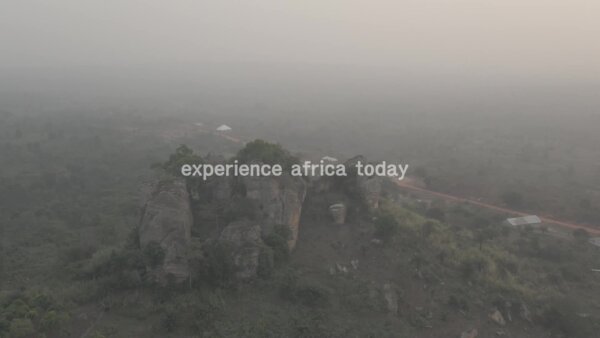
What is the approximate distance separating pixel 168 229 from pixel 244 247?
8.85ft

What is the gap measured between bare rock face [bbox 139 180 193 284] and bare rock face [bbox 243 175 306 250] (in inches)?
112

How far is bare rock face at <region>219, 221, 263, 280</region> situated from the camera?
49.1 ft

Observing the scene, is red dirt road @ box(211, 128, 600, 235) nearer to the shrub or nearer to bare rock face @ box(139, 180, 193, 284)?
the shrub

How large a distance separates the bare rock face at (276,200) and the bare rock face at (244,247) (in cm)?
158

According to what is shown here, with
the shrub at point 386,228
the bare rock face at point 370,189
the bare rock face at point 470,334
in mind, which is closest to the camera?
the bare rock face at point 470,334

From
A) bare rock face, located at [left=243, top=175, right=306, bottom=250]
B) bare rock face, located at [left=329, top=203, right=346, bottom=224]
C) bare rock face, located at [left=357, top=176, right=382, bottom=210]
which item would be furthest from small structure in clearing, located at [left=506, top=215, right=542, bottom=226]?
bare rock face, located at [left=243, top=175, right=306, bottom=250]

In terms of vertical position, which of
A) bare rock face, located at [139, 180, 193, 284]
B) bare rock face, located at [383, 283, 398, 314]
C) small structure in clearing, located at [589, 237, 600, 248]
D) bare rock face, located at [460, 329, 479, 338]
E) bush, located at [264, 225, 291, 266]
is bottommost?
small structure in clearing, located at [589, 237, 600, 248]

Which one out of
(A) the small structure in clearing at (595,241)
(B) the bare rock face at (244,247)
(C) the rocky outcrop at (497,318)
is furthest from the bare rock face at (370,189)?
(A) the small structure in clearing at (595,241)

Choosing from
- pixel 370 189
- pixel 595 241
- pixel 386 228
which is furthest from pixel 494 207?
pixel 386 228

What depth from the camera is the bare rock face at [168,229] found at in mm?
14344

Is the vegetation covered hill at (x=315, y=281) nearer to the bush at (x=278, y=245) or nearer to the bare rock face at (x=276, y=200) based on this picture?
the bush at (x=278, y=245)

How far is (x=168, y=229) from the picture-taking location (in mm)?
15297

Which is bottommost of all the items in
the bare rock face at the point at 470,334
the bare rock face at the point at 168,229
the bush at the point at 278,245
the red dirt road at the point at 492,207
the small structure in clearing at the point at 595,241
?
the red dirt road at the point at 492,207

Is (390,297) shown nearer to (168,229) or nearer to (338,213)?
(338,213)
